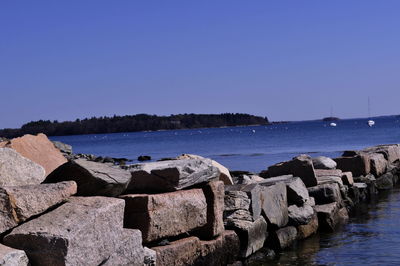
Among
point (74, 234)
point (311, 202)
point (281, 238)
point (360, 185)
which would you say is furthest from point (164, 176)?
point (360, 185)

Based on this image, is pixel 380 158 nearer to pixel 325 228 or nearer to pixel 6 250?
pixel 325 228

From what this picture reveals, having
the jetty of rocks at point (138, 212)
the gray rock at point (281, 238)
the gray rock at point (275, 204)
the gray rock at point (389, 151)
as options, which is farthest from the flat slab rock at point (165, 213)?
the gray rock at point (389, 151)

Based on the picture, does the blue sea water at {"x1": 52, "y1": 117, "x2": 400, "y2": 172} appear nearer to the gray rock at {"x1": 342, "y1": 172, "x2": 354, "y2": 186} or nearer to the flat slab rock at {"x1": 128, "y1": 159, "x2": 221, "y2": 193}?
the gray rock at {"x1": 342, "y1": 172, "x2": 354, "y2": 186}

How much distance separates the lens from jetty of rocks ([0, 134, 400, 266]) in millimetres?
6207

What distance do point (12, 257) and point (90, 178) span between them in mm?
1648

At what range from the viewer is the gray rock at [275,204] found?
1073 centimetres

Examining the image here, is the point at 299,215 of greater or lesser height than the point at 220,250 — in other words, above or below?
above

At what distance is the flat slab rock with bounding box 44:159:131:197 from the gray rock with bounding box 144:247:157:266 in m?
0.76

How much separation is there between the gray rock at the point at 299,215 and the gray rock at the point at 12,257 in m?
6.43

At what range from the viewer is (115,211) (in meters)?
6.91

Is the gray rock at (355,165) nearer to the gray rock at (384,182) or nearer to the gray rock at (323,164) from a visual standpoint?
the gray rock at (384,182)

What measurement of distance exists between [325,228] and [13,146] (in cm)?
647

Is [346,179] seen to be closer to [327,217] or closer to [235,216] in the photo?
[327,217]

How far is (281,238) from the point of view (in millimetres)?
10820
